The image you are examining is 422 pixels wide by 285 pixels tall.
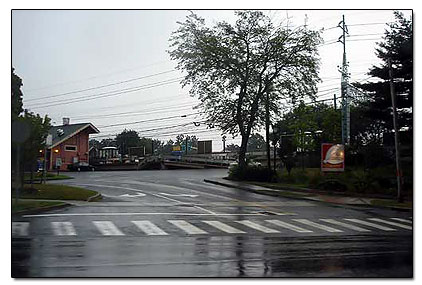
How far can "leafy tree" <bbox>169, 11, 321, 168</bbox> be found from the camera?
12397 millimetres

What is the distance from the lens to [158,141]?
11.4 meters

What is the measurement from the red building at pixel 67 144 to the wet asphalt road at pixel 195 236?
725 mm

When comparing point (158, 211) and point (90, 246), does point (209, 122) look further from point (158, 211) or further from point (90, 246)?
point (90, 246)

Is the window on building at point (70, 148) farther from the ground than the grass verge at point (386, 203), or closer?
farther from the ground

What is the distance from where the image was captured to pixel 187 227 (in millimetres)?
11539

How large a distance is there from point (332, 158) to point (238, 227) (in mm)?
7241

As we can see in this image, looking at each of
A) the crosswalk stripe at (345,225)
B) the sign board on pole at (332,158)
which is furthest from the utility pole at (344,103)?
the crosswalk stripe at (345,225)

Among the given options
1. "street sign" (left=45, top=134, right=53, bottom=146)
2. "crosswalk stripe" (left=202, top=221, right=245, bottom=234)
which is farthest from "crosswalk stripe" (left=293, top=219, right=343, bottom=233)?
"street sign" (left=45, top=134, right=53, bottom=146)

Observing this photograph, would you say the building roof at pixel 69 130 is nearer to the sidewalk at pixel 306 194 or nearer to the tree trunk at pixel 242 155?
the sidewalk at pixel 306 194

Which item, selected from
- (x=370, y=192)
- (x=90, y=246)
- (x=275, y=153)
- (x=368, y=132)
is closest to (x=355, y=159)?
(x=368, y=132)

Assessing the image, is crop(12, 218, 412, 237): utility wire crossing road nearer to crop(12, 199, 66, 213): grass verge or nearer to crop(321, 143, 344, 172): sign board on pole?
crop(12, 199, 66, 213): grass verge

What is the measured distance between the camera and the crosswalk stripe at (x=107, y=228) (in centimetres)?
1036

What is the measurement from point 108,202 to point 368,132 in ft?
29.2

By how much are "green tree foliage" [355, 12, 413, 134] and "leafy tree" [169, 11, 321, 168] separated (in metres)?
1.85
